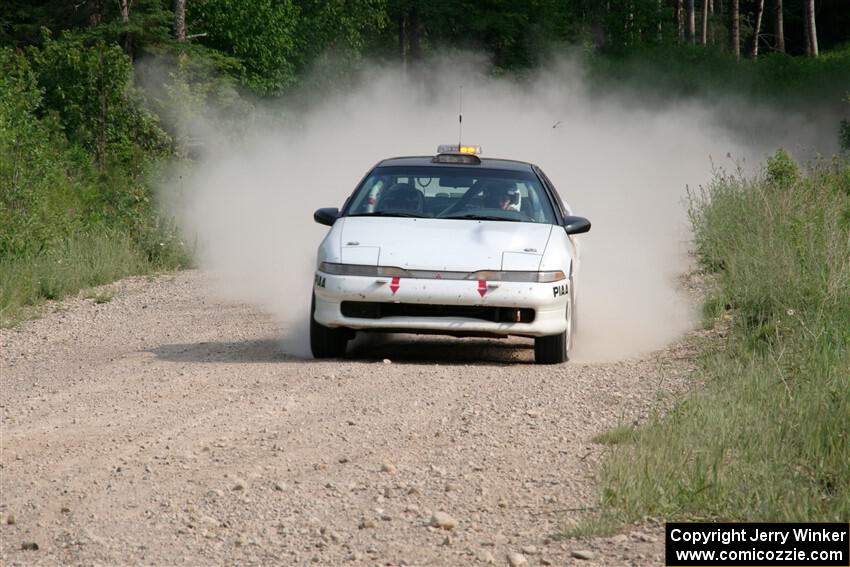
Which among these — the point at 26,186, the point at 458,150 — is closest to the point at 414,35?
the point at 26,186

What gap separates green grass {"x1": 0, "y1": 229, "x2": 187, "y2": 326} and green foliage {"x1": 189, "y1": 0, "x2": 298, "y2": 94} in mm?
19148

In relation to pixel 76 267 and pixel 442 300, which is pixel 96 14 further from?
pixel 442 300

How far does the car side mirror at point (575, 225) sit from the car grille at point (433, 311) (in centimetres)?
126

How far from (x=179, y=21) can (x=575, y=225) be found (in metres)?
23.4

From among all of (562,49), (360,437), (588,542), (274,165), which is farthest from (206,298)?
(562,49)

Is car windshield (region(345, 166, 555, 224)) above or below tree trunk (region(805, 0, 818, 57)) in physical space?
below

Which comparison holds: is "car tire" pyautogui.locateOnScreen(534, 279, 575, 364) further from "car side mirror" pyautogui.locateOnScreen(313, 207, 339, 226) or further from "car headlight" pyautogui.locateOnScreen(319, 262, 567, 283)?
"car side mirror" pyautogui.locateOnScreen(313, 207, 339, 226)

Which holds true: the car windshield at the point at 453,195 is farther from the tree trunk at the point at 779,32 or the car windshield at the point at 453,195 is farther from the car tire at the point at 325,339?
the tree trunk at the point at 779,32

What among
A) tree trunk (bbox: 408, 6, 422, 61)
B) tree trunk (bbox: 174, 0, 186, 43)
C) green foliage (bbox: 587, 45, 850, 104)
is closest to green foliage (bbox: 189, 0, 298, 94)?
tree trunk (bbox: 174, 0, 186, 43)

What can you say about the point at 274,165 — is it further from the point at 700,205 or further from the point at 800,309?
the point at 800,309

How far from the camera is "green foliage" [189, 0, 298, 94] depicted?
130 ft

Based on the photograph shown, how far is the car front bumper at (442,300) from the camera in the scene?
10602 millimetres

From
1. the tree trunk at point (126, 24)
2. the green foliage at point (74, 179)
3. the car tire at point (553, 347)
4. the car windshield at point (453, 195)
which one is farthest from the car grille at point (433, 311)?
the tree trunk at point (126, 24)

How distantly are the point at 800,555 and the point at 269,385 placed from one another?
472cm
